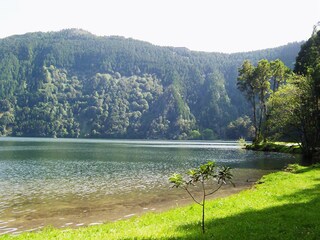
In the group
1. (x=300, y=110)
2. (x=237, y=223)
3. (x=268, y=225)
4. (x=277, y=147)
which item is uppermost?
(x=300, y=110)

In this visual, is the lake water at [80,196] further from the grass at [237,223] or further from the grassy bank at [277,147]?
the grassy bank at [277,147]

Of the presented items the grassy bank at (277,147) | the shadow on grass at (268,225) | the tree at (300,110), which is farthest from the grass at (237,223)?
the grassy bank at (277,147)

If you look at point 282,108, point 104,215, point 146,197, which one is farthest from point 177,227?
point 282,108

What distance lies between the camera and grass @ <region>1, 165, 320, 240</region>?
17047 mm

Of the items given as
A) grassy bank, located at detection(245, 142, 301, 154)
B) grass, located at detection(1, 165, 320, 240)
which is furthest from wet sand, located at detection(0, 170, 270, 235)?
grassy bank, located at detection(245, 142, 301, 154)

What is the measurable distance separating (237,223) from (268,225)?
172 centimetres

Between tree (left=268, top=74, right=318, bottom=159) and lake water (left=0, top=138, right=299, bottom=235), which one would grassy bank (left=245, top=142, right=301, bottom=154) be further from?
lake water (left=0, top=138, right=299, bottom=235)

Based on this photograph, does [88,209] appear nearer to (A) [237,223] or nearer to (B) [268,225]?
(A) [237,223]

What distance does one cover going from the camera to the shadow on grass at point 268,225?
1653 cm

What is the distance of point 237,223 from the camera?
19219 millimetres

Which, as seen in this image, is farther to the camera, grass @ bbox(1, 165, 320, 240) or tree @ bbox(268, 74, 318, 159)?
tree @ bbox(268, 74, 318, 159)

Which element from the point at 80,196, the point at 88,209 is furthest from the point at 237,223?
the point at 80,196

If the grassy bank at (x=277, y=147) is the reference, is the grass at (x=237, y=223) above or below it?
above

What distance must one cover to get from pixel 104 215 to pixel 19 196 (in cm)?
1391
